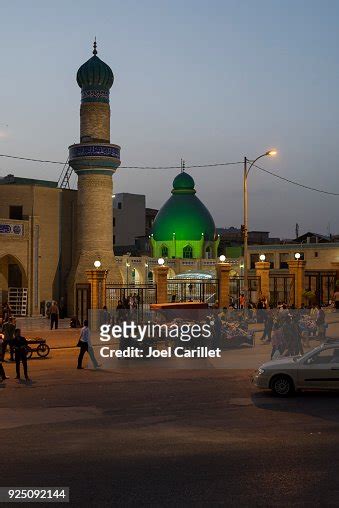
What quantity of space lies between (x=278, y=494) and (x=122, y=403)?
23.4ft

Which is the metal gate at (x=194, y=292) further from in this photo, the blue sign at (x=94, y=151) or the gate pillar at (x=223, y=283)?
the blue sign at (x=94, y=151)

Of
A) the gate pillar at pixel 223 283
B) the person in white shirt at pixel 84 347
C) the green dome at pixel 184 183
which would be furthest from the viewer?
the green dome at pixel 184 183

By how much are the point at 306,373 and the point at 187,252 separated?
5962 centimetres

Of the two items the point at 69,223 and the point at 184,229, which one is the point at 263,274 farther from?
the point at 184,229

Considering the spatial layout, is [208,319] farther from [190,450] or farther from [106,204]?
[106,204]

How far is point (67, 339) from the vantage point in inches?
1238

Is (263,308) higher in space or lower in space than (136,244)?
lower

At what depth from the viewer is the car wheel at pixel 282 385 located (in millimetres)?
16344

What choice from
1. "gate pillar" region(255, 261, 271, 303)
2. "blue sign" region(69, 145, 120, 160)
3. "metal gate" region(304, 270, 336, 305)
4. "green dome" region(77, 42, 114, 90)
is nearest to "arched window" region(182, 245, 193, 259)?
"metal gate" region(304, 270, 336, 305)

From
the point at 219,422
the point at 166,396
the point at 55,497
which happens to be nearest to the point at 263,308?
the point at 166,396

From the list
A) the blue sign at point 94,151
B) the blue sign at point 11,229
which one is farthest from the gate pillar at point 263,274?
the blue sign at point 11,229

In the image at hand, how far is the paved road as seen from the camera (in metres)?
9.02

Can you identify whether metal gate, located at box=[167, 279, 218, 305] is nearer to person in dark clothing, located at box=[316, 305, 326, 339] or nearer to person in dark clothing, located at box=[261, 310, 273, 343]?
person in dark clothing, located at box=[261, 310, 273, 343]

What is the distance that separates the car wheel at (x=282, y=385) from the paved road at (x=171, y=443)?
1.09ft
